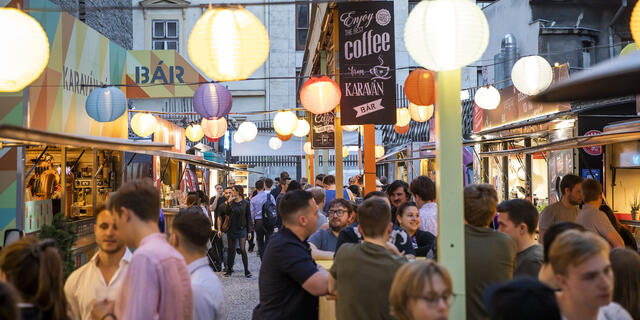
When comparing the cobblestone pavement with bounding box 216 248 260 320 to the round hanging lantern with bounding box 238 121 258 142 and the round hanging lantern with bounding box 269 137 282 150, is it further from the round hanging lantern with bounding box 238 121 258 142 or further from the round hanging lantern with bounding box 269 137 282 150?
the round hanging lantern with bounding box 269 137 282 150

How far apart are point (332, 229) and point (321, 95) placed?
120 inches

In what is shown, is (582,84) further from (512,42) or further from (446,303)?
(512,42)

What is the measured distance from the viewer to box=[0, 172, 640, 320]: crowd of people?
2.82 meters

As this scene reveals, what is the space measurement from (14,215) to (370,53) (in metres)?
5.55

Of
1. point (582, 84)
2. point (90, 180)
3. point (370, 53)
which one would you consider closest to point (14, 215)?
point (90, 180)

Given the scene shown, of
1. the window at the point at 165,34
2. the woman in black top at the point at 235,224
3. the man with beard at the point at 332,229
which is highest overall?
the window at the point at 165,34

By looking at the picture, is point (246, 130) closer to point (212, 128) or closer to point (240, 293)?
point (212, 128)

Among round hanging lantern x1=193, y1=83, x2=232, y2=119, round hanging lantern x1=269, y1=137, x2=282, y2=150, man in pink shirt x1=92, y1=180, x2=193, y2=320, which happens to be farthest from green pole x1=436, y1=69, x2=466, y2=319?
round hanging lantern x1=269, y1=137, x2=282, y2=150

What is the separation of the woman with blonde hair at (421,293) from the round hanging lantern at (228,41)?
3231 mm

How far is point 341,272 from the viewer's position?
12.9 ft

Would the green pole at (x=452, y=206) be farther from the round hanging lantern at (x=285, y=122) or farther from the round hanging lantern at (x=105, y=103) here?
the round hanging lantern at (x=285, y=122)

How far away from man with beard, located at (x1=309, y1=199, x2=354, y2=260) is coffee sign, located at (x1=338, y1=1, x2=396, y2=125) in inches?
101

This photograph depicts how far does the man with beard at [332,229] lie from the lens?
21.8 ft

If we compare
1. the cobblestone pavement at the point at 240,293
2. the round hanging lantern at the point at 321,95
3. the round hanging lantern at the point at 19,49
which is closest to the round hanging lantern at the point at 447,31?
the round hanging lantern at the point at 19,49
